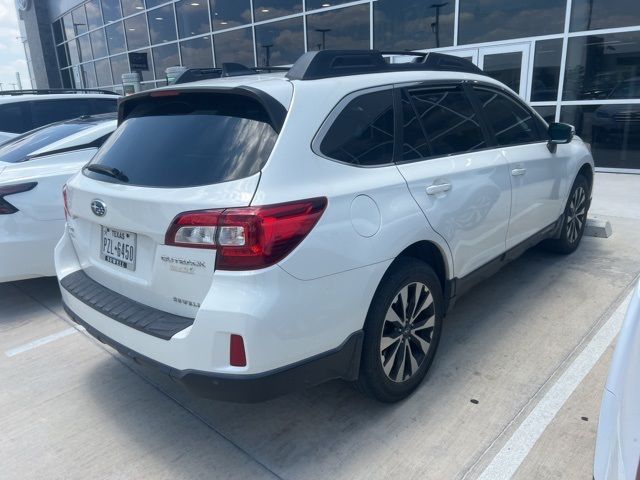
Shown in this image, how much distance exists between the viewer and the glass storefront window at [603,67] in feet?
26.2

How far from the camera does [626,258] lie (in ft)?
15.2

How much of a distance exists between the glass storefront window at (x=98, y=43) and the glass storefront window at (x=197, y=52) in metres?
6.69

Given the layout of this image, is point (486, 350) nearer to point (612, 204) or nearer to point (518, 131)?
point (518, 131)

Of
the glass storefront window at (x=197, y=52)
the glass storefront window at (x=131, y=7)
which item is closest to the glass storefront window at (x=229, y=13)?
the glass storefront window at (x=197, y=52)

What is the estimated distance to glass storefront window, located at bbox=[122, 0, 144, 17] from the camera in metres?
17.7

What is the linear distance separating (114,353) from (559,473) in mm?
2807

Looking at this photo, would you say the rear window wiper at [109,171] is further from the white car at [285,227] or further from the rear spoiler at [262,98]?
the rear spoiler at [262,98]

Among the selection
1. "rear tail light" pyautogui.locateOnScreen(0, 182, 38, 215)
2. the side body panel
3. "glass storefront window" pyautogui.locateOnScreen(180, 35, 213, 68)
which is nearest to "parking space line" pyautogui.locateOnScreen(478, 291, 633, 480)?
the side body panel

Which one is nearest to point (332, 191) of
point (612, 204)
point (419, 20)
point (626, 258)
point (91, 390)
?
point (91, 390)

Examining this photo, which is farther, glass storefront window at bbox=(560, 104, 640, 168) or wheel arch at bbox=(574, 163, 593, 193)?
glass storefront window at bbox=(560, 104, 640, 168)

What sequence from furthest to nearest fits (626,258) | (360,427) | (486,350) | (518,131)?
(626,258) → (518,131) → (486,350) → (360,427)

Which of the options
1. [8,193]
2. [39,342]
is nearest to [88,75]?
[8,193]

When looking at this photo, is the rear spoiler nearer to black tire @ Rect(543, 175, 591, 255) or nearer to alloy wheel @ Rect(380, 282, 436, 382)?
alloy wheel @ Rect(380, 282, 436, 382)

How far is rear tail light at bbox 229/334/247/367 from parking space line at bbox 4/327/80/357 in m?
2.36
